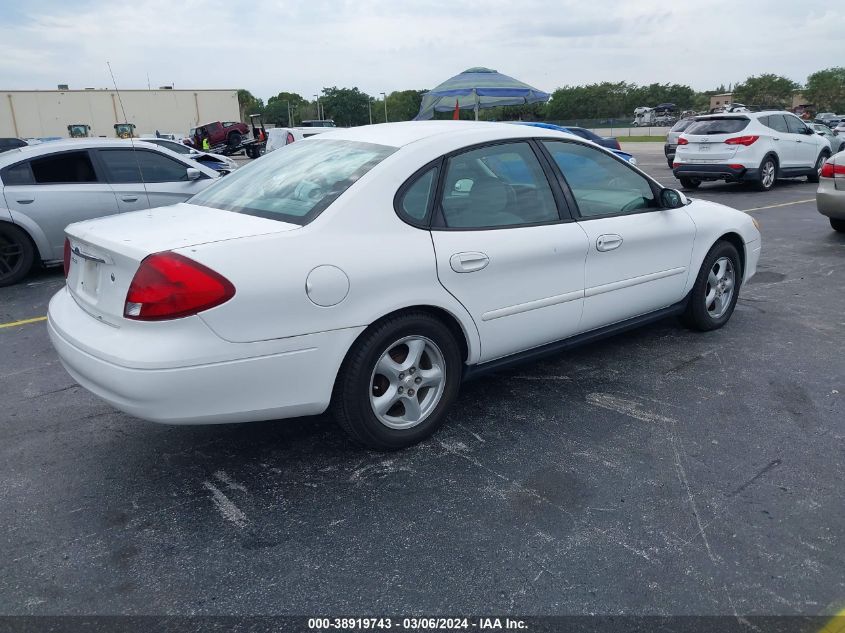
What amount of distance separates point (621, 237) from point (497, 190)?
92 cm

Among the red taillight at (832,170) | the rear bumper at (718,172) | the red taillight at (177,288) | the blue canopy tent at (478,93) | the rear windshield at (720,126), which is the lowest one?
the rear bumper at (718,172)

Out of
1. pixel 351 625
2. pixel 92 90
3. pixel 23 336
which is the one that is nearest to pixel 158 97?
pixel 92 90

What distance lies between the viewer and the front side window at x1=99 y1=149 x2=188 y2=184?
7758 millimetres

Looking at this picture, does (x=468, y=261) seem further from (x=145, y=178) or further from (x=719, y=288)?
(x=145, y=178)

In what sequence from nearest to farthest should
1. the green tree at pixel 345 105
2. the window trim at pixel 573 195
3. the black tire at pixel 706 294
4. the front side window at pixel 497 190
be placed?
the front side window at pixel 497 190 → the window trim at pixel 573 195 → the black tire at pixel 706 294 → the green tree at pixel 345 105

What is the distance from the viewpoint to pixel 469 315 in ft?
→ 11.1

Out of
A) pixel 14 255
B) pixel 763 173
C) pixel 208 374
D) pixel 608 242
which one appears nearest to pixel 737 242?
pixel 608 242

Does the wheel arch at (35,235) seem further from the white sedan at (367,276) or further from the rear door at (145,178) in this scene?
the white sedan at (367,276)

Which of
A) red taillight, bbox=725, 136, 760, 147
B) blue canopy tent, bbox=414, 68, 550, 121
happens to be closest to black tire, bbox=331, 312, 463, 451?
red taillight, bbox=725, 136, 760, 147

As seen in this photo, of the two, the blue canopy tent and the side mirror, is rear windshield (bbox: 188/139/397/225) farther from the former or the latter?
the blue canopy tent

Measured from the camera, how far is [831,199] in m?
8.47

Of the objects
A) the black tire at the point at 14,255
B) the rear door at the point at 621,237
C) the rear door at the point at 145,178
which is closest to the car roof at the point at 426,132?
the rear door at the point at 621,237

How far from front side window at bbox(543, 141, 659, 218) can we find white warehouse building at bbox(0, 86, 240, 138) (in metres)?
57.2

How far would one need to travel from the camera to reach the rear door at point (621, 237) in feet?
13.0
